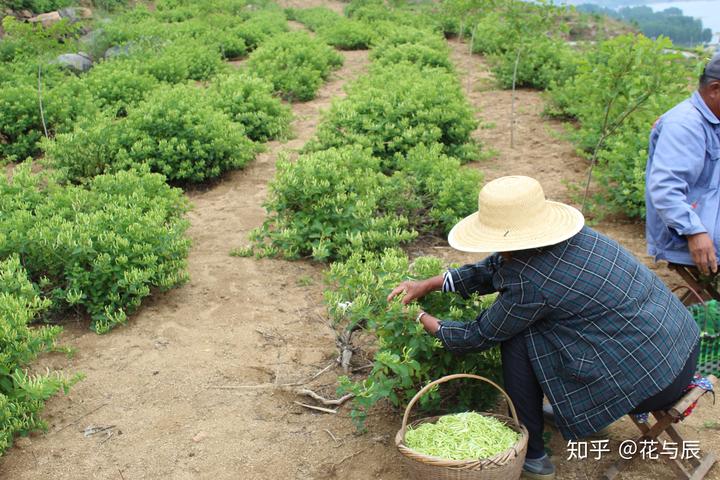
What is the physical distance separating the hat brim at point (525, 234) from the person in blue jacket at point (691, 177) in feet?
2.57

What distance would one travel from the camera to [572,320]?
278 cm

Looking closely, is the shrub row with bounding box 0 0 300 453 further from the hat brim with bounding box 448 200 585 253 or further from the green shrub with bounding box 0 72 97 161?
the hat brim with bounding box 448 200 585 253

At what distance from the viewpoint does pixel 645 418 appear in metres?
3.03

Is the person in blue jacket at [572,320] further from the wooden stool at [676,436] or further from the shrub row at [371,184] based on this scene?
the shrub row at [371,184]

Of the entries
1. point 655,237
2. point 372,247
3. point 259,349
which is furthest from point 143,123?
point 655,237

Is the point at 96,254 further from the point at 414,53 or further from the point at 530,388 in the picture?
the point at 414,53

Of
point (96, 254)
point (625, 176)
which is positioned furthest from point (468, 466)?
point (625, 176)

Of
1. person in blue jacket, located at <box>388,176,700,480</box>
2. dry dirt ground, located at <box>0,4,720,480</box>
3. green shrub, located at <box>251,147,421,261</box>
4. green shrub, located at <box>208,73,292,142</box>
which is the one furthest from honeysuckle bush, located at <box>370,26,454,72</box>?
person in blue jacket, located at <box>388,176,700,480</box>

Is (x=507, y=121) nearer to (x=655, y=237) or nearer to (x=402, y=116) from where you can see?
(x=402, y=116)

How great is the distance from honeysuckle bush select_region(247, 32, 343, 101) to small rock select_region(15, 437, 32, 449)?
22.6ft

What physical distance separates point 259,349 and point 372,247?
4.13ft

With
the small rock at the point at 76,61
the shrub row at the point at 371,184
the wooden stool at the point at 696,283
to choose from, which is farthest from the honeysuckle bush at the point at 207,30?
the wooden stool at the point at 696,283

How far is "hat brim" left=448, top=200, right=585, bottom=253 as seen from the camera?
107 inches

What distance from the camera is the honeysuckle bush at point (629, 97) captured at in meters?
5.48
